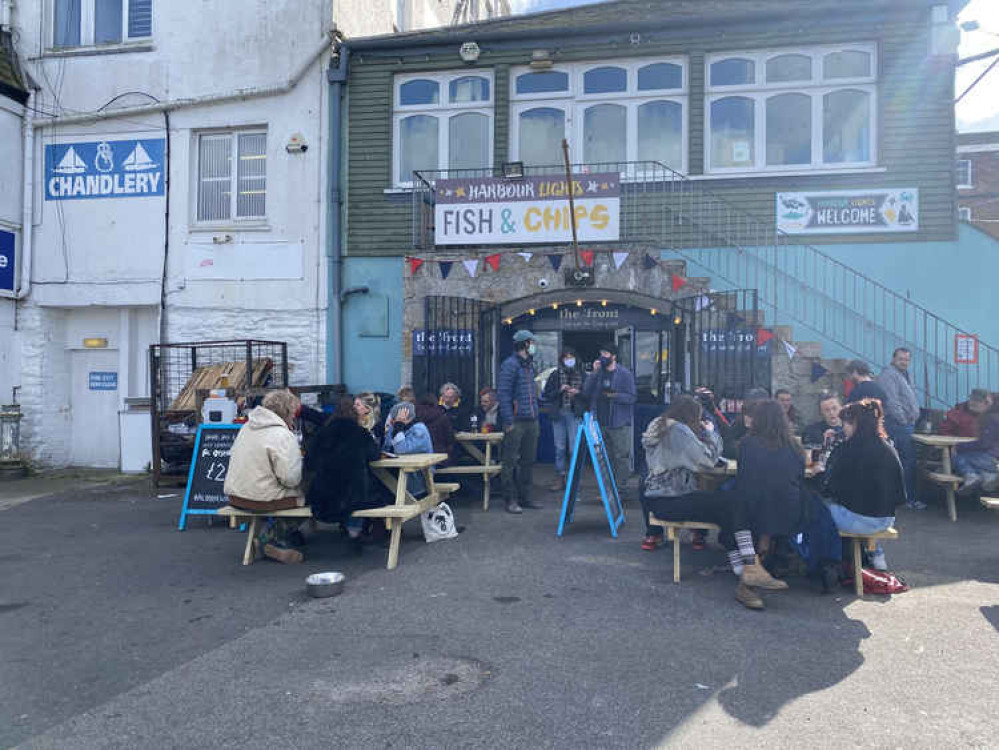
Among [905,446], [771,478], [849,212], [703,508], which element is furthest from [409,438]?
[849,212]

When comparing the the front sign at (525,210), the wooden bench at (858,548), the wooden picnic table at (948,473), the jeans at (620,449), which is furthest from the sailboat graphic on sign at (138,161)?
the wooden picnic table at (948,473)

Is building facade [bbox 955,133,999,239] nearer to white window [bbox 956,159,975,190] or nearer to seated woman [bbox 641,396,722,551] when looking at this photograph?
white window [bbox 956,159,975,190]

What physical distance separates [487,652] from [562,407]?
5553mm

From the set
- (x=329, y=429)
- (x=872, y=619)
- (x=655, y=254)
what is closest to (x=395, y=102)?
(x=655, y=254)

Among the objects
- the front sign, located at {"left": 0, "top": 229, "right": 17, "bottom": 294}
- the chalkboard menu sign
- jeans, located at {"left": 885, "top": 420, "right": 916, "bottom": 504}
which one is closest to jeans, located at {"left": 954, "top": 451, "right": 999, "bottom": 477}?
jeans, located at {"left": 885, "top": 420, "right": 916, "bottom": 504}

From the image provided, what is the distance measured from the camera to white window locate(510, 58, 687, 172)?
1186 centimetres

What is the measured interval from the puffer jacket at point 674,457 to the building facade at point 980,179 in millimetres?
25509

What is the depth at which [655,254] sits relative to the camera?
10.7 meters

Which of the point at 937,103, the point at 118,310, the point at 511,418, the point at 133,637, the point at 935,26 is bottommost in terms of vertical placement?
the point at 133,637

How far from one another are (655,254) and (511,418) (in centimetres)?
369

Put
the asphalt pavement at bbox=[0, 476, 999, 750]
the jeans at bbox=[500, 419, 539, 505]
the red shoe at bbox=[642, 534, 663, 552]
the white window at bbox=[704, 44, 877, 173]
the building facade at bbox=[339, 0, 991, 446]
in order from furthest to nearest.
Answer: the white window at bbox=[704, 44, 877, 173] → the building facade at bbox=[339, 0, 991, 446] → the jeans at bbox=[500, 419, 539, 505] → the red shoe at bbox=[642, 534, 663, 552] → the asphalt pavement at bbox=[0, 476, 999, 750]

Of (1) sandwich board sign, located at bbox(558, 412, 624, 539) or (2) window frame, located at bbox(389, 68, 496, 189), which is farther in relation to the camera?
(2) window frame, located at bbox(389, 68, 496, 189)

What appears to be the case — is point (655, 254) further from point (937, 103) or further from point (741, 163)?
point (937, 103)

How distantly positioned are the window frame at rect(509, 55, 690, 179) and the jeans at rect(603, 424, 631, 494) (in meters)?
4.77
